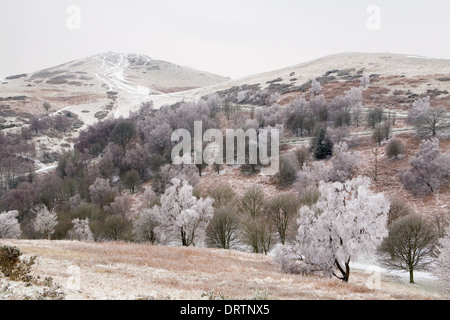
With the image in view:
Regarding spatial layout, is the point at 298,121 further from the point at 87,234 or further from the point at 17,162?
the point at 17,162

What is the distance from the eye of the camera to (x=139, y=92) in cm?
18650

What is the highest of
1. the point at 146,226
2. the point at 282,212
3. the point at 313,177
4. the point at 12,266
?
the point at 12,266

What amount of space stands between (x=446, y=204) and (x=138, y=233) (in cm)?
4353

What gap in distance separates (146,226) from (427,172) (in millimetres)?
43749

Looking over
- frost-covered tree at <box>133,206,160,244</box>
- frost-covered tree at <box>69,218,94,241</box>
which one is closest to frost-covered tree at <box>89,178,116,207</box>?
frost-covered tree at <box>69,218,94,241</box>

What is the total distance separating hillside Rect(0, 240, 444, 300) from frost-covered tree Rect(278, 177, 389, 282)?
5.44ft

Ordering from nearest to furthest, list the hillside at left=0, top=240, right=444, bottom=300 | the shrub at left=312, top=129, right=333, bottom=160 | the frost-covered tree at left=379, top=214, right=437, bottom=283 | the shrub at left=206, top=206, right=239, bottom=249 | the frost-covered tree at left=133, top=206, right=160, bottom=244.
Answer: the hillside at left=0, top=240, right=444, bottom=300 < the frost-covered tree at left=379, top=214, right=437, bottom=283 < the frost-covered tree at left=133, top=206, right=160, bottom=244 < the shrub at left=206, top=206, right=239, bottom=249 < the shrub at left=312, top=129, right=333, bottom=160

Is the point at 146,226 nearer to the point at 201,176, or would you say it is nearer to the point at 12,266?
the point at 201,176

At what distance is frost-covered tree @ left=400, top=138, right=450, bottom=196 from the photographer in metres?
45.1

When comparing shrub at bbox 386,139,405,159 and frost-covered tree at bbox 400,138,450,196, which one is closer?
frost-covered tree at bbox 400,138,450,196

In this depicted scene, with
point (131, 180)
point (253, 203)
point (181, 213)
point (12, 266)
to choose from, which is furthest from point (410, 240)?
point (131, 180)

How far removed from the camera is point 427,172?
46.4m

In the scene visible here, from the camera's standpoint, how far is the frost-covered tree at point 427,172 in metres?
45.1

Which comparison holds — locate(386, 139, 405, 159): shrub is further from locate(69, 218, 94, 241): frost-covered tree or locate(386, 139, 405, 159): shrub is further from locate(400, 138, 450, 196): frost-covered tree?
locate(69, 218, 94, 241): frost-covered tree
